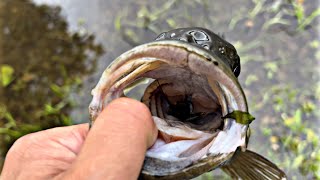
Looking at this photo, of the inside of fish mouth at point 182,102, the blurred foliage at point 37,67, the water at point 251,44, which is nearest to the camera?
the inside of fish mouth at point 182,102

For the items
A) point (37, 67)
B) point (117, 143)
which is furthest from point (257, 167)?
point (37, 67)

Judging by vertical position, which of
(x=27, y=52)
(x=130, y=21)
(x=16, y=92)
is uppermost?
(x=130, y=21)

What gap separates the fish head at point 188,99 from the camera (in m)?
0.73

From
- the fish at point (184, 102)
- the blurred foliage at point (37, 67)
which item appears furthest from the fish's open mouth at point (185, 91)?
the blurred foliage at point (37, 67)

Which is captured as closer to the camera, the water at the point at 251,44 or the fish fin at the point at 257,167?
the fish fin at the point at 257,167

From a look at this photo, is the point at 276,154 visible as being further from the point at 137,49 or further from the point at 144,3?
the point at 137,49

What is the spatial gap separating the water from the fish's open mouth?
1.22 m

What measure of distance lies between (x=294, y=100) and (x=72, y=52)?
37.6 inches

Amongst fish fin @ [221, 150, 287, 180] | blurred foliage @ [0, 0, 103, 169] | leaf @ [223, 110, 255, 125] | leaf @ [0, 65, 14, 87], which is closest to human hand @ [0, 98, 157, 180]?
leaf @ [223, 110, 255, 125]

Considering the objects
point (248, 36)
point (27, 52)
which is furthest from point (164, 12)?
point (27, 52)

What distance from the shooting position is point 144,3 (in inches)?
87.5

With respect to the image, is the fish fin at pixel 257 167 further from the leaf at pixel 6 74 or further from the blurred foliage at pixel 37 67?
the leaf at pixel 6 74

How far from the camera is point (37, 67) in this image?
221cm

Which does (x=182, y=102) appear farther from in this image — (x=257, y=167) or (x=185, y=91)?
(x=257, y=167)
